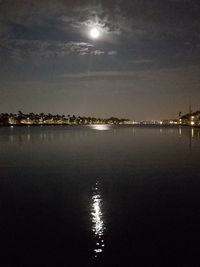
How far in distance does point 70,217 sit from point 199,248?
9.30 meters

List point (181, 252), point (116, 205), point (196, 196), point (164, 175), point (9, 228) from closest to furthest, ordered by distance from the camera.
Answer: point (181, 252)
point (9, 228)
point (116, 205)
point (196, 196)
point (164, 175)

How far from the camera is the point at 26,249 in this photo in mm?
19438

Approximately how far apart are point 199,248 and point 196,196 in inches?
510

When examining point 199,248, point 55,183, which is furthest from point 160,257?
point 55,183

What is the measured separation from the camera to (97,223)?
23234 millimetres

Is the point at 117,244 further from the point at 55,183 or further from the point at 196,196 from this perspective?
the point at 55,183

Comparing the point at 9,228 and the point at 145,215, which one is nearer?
the point at 9,228

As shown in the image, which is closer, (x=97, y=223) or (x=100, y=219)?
(x=97, y=223)

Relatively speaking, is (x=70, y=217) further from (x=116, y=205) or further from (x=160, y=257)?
(x=160, y=257)

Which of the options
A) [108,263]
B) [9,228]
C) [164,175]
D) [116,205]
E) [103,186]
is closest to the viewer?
[108,263]

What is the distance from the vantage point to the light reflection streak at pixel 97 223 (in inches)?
760

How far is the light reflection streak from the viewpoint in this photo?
63.4 feet

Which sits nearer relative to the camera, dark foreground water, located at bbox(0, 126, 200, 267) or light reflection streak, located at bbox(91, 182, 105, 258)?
dark foreground water, located at bbox(0, 126, 200, 267)

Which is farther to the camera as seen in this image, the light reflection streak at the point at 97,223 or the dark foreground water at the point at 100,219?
the light reflection streak at the point at 97,223
